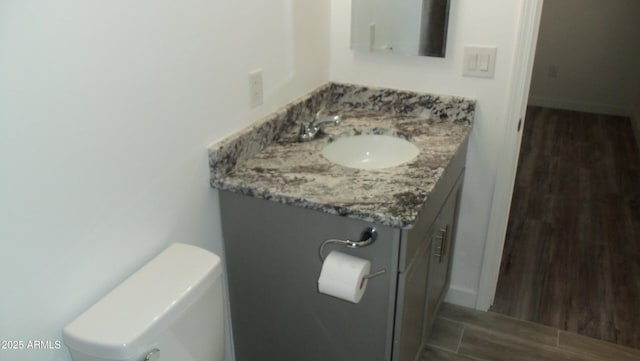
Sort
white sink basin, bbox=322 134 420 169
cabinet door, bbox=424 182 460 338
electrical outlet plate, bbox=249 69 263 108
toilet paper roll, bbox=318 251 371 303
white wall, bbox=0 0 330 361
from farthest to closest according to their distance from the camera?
white sink basin, bbox=322 134 420 169 → cabinet door, bbox=424 182 460 338 → electrical outlet plate, bbox=249 69 263 108 → toilet paper roll, bbox=318 251 371 303 → white wall, bbox=0 0 330 361

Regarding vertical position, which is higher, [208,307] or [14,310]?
[14,310]

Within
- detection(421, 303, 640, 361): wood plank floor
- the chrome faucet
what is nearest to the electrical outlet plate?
the chrome faucet

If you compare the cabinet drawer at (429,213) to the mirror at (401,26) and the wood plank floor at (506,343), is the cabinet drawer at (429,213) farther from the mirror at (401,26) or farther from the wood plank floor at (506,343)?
the wood plank floor at (506,343)

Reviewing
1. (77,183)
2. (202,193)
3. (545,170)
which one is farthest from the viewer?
(545,170)

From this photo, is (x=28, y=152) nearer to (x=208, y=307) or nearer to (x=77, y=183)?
(x=77, y=183)

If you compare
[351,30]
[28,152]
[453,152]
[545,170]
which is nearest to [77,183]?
[28,152]

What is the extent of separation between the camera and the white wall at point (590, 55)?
456cm

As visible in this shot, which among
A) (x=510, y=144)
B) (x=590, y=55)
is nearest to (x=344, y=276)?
(x=510, y=144)

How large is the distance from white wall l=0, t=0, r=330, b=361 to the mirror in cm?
61

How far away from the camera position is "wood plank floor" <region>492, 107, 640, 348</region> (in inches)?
90.0

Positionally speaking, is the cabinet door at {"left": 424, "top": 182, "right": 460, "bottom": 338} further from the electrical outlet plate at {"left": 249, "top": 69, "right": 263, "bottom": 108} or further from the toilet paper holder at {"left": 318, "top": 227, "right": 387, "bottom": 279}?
the electrical outlet plate at {"left": 249, "top": 69, "right": 263, "bottom": 108}

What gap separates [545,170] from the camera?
369 centimetres

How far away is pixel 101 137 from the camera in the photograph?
107cm

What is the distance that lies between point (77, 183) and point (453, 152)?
3.80 ft
